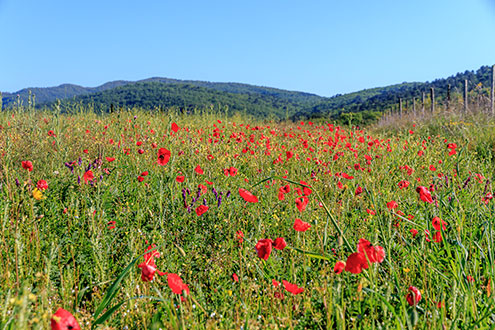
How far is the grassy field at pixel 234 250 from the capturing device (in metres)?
1.23

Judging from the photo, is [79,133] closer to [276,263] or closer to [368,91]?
[276,263]

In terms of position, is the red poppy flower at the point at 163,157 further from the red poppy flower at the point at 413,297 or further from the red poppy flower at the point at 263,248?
the red poppy flower at the point at 413,297

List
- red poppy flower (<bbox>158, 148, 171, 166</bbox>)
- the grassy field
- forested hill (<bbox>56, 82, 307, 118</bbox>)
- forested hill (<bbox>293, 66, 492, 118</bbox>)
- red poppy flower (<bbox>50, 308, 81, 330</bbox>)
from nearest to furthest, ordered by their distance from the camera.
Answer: red poppy flower (<bbox>50, 308, 81, 330</bbox>) → the grassy field → red poppy flower (<bbox>158, 148, 171, 166</bbox>) → forested hill (<bbox>293, 66, 492, 118</bbox>) → forested hill (<bbox>56, 82, 307, 118</bbox>)

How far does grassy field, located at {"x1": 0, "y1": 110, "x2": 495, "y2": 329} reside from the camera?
123 centimetres

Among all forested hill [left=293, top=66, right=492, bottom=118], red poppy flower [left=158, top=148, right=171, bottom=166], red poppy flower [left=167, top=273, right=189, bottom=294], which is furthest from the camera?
forested hill [left=293, top=66, right=492, bottom=118]

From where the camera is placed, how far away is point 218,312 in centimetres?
161

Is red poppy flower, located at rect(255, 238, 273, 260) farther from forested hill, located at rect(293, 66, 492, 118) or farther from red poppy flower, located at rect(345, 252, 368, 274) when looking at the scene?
forested hill, located at rect(293, 66, 492, 118)

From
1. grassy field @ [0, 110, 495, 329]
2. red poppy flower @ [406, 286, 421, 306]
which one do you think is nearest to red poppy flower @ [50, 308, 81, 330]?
grassy field @ [0, 110, 495, 329]

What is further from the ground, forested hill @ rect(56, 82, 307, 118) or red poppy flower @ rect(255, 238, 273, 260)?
forested hill @ rect(56, 82, 307, 118)

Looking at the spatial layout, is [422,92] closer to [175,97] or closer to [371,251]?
[371,251]

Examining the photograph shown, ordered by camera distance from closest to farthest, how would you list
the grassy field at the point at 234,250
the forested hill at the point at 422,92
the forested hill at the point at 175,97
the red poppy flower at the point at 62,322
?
the red poppy flower at the point at 62,322 → the grassy field at the point at 234,250 → the forested hill at the point at 422,92 → the forested hill at the point at 175,97

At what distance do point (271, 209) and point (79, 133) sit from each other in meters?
3.93

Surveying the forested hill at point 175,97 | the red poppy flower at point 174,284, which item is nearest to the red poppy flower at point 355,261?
the red poppy flower at point 174,284

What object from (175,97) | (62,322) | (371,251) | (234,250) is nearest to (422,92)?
(234,250)
